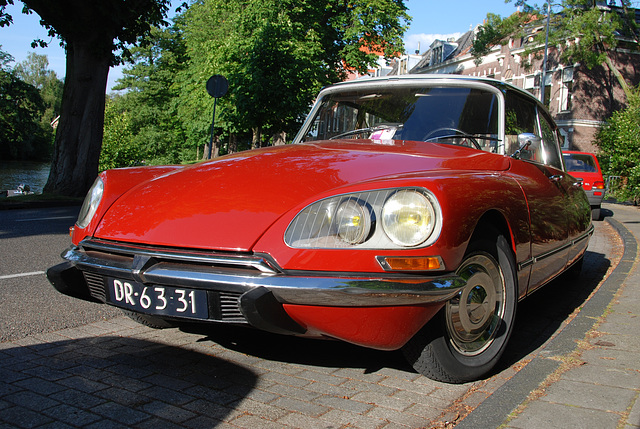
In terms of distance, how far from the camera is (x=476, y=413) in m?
2.34

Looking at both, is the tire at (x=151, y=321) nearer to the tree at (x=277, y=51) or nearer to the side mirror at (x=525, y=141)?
the side mirror at (x=525, y=141)

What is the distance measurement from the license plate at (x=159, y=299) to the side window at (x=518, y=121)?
228 centimetres

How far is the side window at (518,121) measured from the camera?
3873 millimetres

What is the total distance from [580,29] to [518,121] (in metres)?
31.8

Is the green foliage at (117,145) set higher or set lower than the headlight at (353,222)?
higher

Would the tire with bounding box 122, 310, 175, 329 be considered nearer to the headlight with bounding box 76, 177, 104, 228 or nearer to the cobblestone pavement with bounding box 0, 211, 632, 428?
the cobblestone pavement with bounding box 0, 211, 632, 428

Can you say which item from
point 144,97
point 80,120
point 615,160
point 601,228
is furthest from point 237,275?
point 144,97

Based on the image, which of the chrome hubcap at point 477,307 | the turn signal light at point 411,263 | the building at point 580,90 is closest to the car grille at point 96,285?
the turn signal light at point 411,263

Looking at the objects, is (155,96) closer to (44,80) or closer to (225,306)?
(225,306)

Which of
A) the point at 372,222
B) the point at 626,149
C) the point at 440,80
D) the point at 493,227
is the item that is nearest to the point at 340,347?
the point at 493,227

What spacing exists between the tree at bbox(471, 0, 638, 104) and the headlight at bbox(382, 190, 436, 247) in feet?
104

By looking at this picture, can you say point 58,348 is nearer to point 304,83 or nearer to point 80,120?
point 80,120

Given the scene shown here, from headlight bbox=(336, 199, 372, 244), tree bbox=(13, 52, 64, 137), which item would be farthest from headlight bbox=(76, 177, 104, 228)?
tree bbox=(13, 52, 64, 137)

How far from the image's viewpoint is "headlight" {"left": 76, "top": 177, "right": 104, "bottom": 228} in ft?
10.5
